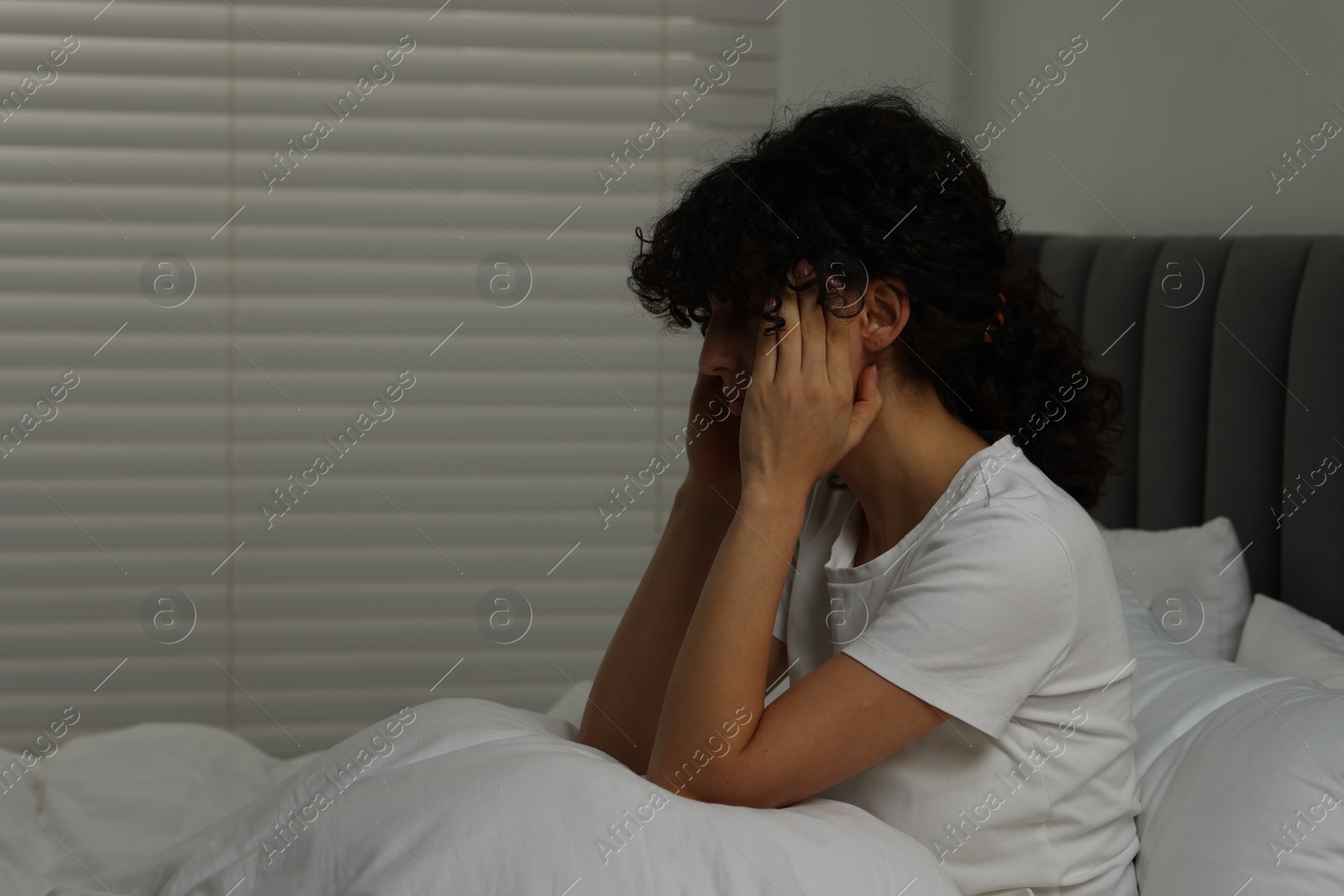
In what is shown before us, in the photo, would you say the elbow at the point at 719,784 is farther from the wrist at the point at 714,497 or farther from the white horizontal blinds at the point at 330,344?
the white horizontal blinds at the point at 330,344

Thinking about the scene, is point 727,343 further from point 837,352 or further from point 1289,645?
point 1289,645

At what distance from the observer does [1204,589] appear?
1.39 metres

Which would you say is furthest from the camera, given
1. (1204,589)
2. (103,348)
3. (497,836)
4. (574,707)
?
(103,348)

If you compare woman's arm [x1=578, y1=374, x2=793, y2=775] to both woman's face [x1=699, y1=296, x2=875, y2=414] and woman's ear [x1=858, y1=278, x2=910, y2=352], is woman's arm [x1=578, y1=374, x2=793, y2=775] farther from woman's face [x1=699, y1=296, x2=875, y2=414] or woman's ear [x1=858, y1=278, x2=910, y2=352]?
woman's ear [x1=858, y1=278, x2=910, y2=352]

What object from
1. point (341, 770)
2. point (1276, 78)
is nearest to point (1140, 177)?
point (1276, 78)

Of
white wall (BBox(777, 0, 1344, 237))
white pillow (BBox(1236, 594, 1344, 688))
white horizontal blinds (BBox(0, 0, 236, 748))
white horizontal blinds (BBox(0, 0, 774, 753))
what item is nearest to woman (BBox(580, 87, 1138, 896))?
white pillow (BBox(1236, 594, 1344, 688))

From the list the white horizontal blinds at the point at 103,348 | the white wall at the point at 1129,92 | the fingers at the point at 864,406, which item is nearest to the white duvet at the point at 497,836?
the fingers at the point at 864,406

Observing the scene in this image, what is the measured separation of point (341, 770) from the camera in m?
0.89

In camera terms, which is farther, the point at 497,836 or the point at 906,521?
the point at 906,521

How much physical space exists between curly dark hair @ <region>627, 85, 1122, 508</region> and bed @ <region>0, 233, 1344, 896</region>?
34 centimetres

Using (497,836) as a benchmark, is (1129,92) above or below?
above

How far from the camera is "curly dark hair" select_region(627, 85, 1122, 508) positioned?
3.18ft

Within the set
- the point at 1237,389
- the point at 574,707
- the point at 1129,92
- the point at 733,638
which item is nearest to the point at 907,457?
the point at 733,638

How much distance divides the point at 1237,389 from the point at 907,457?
2.14 ft
